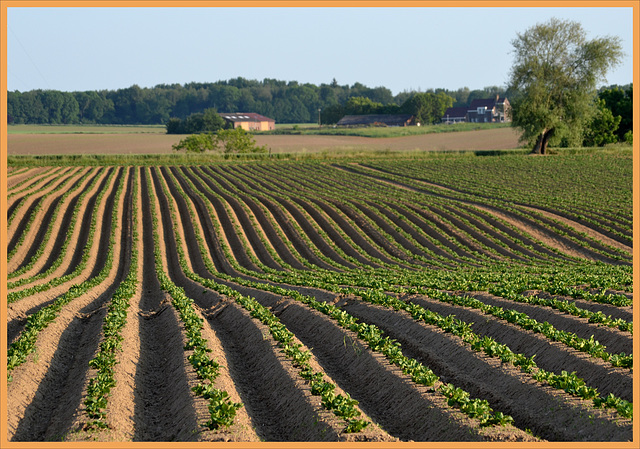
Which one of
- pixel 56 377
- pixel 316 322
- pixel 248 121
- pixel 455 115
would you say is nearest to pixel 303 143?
pixel 248 121

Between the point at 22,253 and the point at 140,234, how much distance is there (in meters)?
6.07

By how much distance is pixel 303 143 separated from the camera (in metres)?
109

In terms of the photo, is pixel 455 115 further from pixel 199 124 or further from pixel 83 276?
pixel 83 276

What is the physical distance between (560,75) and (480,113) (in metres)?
89.3

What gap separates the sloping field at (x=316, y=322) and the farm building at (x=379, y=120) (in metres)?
114

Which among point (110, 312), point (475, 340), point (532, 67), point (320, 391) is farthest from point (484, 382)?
point (532, 67)

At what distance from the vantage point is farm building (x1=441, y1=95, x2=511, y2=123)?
162 metres

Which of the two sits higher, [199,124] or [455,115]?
[455,115]

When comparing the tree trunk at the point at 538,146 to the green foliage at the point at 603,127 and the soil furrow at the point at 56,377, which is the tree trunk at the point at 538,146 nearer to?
the green foliage at the point at 603,127

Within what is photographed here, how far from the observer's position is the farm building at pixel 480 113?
530ft

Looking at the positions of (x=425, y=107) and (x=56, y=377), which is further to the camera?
(x=425, y=107)

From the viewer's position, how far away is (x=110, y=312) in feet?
53.5

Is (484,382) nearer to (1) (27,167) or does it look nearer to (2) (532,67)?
(1) (27,167)

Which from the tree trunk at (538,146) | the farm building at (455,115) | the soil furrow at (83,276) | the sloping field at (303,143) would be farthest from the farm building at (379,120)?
the soil furrow at (83,276)
